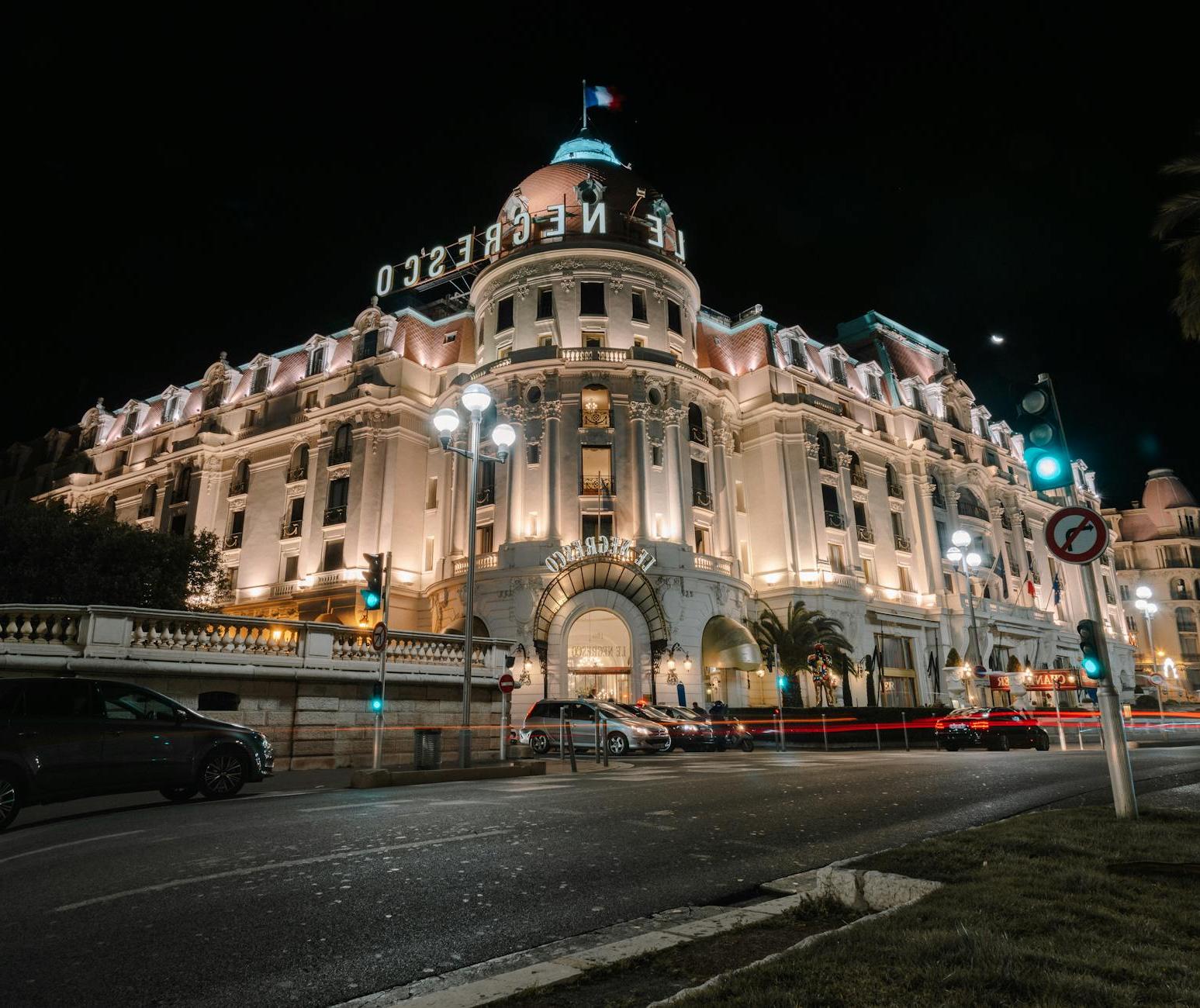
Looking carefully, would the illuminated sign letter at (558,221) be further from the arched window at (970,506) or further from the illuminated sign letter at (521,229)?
the arched window at (970,506)

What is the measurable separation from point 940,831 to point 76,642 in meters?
15.7

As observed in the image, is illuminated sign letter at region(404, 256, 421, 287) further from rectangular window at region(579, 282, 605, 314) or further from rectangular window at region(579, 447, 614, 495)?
rectangular window at region(579, 447, 614, 495)

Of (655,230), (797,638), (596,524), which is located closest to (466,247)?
(655,230)

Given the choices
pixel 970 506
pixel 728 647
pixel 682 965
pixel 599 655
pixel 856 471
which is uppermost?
pixel 856 471

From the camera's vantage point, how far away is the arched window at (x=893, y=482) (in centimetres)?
5125

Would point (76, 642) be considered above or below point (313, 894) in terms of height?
above

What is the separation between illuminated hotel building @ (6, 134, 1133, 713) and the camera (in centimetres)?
3647

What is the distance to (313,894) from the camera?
17.9 feet

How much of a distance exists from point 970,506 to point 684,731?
3763cm

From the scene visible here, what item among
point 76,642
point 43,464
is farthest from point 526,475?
point 43,464

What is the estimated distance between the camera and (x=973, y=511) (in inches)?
2213

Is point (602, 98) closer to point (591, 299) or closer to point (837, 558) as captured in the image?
point (591, 299)

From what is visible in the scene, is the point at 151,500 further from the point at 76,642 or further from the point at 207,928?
the point at 207,928

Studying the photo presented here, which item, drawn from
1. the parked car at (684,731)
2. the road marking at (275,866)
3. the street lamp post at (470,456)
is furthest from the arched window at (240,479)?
the road marking at (275,866)
